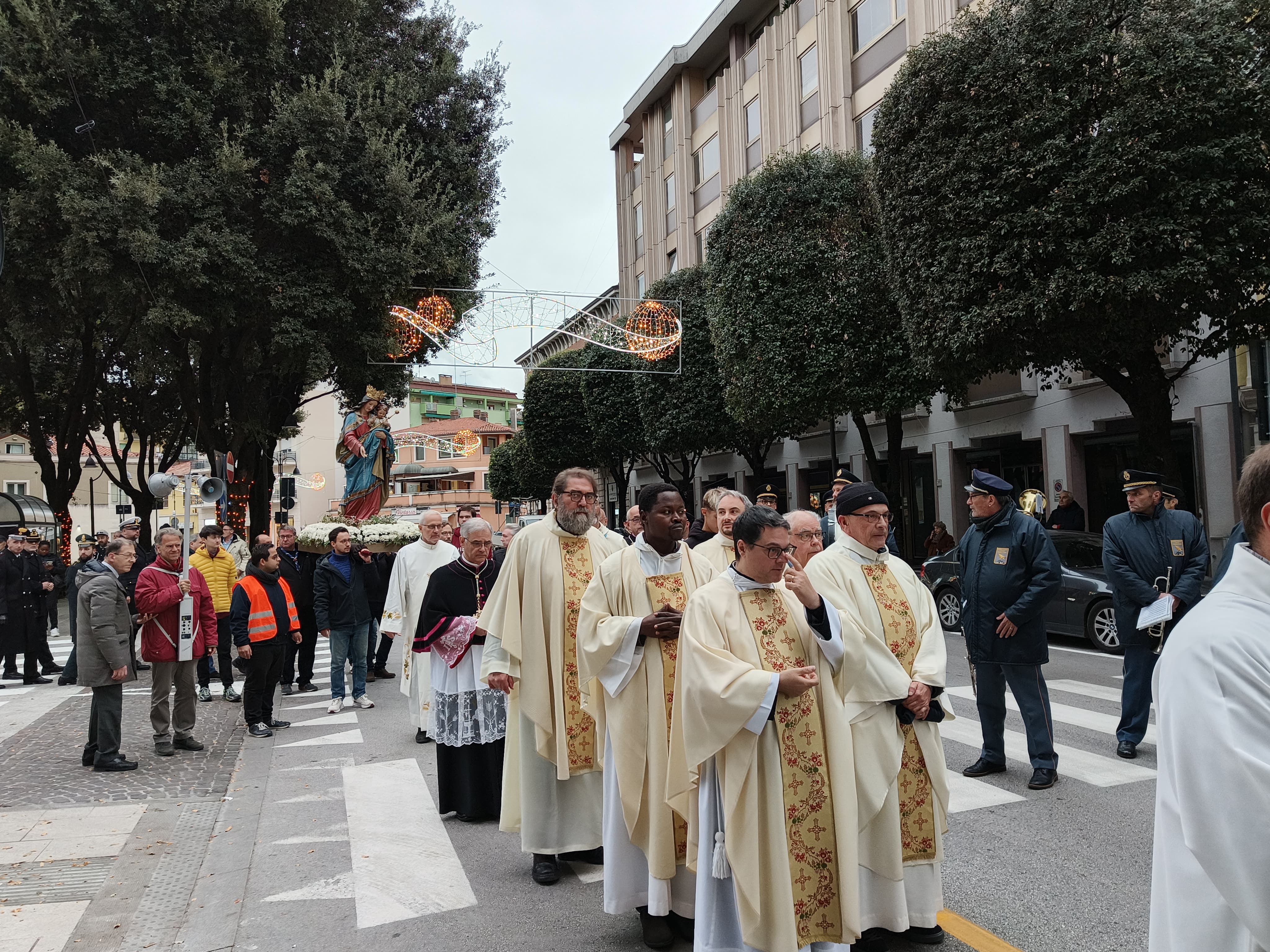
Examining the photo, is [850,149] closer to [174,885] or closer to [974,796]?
[974,796]

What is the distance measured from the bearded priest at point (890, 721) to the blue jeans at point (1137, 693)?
10.3ft

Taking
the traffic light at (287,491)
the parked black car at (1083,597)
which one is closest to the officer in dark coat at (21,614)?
the parked black car at (1083,597)

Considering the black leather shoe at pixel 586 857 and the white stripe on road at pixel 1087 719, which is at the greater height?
the white stripe on road at pixel 1087 719

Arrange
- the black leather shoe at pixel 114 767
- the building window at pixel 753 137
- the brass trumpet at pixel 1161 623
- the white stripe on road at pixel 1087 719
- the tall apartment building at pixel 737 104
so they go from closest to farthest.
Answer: the brass trumpet at pixel 1161 623, the white stripe on road at pixel 1087 719, the black leather shoe at pixel 114 767, the tall apartment building at pixel 737 104, the building window at pixel 753 137

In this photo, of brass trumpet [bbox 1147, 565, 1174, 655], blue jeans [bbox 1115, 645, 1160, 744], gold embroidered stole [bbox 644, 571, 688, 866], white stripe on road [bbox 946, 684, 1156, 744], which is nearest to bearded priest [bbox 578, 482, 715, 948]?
gold embroidered stole [bbox 644, 571, 688, 866]

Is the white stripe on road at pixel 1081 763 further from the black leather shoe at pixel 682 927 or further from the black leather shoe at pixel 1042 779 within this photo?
the black leather shoe at pixel 682 927

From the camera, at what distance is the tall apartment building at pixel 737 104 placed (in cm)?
2714

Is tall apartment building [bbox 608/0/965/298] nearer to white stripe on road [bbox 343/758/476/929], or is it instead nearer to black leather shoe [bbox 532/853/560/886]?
white stripe on road [bbox 343/758/476/929]

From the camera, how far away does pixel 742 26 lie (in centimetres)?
3500

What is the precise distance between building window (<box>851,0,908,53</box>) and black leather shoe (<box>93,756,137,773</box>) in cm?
2528

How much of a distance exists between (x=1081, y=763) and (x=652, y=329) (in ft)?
64.9

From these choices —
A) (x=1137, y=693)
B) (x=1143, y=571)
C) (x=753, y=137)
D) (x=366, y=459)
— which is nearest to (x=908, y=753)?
(x=1137, y=693)

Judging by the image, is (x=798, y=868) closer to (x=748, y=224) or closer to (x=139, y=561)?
(x=139, y=561)

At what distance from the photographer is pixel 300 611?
1184 centimetres
